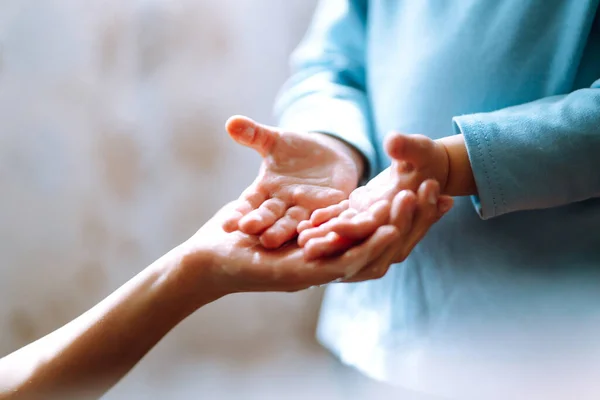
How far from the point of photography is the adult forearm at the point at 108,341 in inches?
16.8

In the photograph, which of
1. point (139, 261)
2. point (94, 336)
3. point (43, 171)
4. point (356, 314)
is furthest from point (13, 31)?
point (356, 314)

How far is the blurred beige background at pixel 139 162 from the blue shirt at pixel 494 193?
158 millimetres

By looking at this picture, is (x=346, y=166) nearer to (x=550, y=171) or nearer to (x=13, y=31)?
(x=550, y=171)

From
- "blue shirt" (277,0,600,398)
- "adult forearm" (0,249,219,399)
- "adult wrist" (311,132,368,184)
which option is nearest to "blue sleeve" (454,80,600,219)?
"blue shirt" (277,0,600,398)

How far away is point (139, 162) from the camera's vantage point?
0.68 m

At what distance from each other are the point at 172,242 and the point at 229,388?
→ 0.20 metres

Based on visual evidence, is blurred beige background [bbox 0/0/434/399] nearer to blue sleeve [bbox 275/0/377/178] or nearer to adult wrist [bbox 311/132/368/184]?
blue sleeve [bbox 275/0/377/178]

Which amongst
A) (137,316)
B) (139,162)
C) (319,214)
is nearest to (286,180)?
(319,214)

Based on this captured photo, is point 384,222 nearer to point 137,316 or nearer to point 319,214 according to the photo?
point 319,214

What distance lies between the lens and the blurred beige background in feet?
2.13

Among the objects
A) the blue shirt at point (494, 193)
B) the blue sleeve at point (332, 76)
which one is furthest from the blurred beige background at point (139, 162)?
the blue shirt at point (494, 193)

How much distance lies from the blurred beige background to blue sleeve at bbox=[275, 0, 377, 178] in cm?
5

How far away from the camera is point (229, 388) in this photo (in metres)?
0.65

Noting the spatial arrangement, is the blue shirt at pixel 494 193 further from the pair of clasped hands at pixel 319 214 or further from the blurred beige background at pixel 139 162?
the blurred beige background at pixel 139 162
